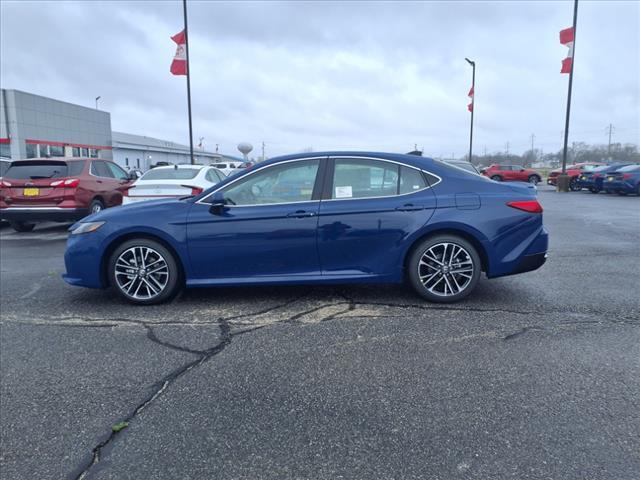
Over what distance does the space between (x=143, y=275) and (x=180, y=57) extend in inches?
628

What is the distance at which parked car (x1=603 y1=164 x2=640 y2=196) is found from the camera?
63.9 feet

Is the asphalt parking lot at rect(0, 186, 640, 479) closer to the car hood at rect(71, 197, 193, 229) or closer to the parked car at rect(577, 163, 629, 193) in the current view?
the car hood at rect(71, 197, 193, 229)

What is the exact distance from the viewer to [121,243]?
16.0ft

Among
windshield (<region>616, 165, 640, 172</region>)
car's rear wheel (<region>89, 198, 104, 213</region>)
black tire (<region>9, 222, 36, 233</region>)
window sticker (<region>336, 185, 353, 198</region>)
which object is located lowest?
black tire (<region>9, 222, 36, 233</region>)

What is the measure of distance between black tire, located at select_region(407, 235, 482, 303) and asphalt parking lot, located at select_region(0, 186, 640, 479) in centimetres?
15

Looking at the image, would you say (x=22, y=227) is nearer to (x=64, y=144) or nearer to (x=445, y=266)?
(x=445, y=266)

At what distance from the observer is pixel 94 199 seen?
1060cm

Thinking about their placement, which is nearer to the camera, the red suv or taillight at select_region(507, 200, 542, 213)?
taillight at select_region(507, 200, 542, 213)

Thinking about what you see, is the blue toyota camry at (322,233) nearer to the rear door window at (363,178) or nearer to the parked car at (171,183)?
the rear door window at (363,178)

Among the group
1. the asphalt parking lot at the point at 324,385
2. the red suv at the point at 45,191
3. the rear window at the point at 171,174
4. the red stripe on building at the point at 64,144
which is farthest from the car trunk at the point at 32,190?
the red stripe on building at the point at 64,144

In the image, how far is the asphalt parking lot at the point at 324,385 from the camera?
239cm

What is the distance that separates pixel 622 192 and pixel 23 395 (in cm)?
2289

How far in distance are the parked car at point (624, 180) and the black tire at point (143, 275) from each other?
67.0 feet

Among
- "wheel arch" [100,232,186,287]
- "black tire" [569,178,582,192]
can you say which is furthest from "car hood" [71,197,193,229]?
"black tire" [569,178,582,192]
